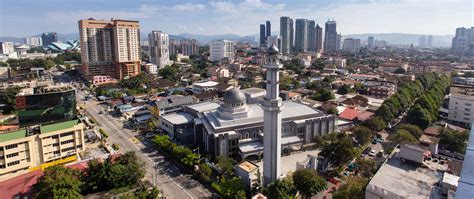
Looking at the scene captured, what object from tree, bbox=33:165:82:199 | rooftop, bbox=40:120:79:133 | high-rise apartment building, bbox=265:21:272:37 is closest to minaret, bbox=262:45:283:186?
tree, bbox=33:165:82:199

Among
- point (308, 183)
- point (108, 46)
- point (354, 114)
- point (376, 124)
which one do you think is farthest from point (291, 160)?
point (108, 46)

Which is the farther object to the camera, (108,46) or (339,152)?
(108,46)

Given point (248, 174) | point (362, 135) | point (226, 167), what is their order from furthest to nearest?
point (362, 135)
point (226, 167)
point (248, 174)

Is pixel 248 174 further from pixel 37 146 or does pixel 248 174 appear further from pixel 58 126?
pixel 37 146

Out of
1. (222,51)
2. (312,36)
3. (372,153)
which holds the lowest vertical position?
(372,153)

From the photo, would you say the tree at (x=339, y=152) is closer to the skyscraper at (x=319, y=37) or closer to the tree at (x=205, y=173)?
the tree at (x=205, y=173)

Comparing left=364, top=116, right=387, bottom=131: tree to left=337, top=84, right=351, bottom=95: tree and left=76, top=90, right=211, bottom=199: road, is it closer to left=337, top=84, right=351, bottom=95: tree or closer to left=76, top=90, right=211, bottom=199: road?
left=76, top=90, right=211, bottom=199: road

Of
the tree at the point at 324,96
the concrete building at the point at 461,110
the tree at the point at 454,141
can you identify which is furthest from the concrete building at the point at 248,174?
the concrete building at the point at 461,110
